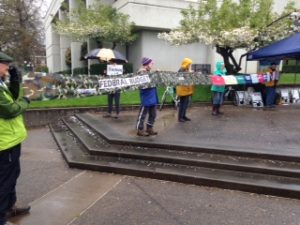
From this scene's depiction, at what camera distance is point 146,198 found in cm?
500

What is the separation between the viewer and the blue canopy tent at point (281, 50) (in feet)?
37.8

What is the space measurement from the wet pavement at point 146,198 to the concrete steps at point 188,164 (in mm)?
140

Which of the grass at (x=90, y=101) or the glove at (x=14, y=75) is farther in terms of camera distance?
the grass at (x=90, y=101)

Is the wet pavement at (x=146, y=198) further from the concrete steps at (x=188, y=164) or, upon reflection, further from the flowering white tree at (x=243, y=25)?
the flowering white tree at (x=243, y=25)

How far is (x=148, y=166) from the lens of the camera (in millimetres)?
6180

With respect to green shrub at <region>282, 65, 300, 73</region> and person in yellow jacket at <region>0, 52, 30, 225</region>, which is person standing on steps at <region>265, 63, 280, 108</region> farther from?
green shrub at <region>282, 65, 300, 73</region>

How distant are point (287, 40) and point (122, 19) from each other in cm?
1011

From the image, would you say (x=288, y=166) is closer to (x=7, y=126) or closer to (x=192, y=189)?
(x=192, y=189)

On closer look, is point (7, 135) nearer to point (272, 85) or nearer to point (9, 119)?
point (9, 119)

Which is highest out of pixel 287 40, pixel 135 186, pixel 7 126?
pixel 287 40

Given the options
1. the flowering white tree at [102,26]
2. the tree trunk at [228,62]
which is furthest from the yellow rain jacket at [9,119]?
the flowering white tree at [102,26]

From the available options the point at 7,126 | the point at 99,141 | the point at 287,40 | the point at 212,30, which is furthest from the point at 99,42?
the point at 7,126

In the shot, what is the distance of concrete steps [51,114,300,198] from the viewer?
5.30m

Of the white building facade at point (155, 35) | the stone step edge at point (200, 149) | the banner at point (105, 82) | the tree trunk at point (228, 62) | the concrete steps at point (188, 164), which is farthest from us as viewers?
the white building facade at point (155, 35)
